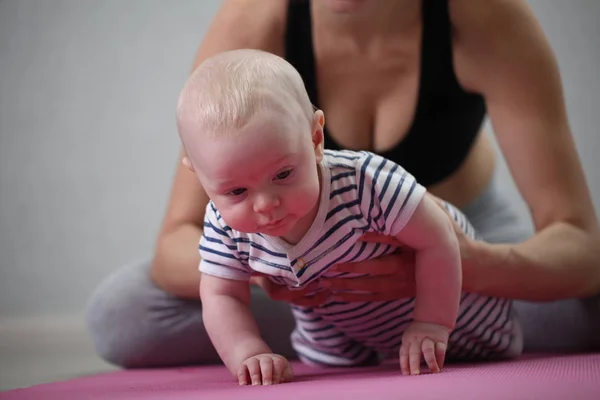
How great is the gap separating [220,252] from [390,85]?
43cm

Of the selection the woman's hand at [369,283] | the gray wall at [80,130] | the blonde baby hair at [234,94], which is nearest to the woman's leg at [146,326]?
the woman's hand at [369,283]

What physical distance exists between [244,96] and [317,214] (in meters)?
0.17

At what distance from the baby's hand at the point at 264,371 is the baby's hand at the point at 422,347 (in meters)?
0.12

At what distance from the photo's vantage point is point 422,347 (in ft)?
2.91

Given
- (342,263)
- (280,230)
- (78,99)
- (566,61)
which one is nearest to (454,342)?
(342,263)

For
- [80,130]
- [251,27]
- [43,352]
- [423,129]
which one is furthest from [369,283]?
[80,130]

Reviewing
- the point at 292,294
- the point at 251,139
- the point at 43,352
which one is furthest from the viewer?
the point at 43,352

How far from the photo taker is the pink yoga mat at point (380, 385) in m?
0.71

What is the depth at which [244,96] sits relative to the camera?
77 cm

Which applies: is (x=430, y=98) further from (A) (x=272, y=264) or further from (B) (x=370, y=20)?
(A) (x=272, y=264)

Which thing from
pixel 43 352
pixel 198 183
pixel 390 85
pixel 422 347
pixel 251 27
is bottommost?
pixel 43 352

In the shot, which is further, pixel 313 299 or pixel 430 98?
pixel 430 98

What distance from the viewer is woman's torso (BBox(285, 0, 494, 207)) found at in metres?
1.19

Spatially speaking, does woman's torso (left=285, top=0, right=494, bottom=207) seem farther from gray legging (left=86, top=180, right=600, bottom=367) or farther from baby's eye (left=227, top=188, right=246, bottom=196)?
baby's eye (left=227, top=188, right=246, bottom=196)
